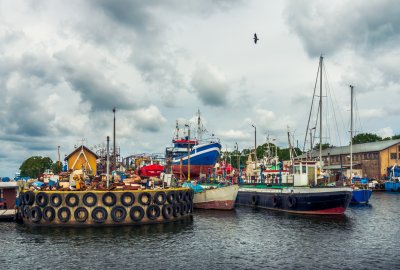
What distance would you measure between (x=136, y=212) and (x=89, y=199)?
471cm

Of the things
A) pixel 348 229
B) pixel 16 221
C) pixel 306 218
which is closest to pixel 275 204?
pixel 306 218

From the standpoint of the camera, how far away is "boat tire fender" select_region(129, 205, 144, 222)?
129ft

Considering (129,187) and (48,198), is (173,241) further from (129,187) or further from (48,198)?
(48,198)

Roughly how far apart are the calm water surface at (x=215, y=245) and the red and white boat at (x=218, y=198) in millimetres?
7963

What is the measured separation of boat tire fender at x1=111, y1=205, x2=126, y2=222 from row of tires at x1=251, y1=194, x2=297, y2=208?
20.5 meters

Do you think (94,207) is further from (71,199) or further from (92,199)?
(71,199)

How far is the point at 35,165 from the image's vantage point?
153 m

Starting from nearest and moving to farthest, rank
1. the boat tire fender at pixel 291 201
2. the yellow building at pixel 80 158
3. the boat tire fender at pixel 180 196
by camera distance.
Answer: the boat tire fender at pixel 180 196 < the boat tire fender at pixel 291 201 < the yellow building at pixel 80 158

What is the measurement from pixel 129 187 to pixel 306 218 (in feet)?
64.6

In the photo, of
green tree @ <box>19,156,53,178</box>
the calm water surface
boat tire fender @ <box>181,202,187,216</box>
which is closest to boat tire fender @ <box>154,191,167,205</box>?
the calm water surface

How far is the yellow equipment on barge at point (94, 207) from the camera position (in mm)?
38625

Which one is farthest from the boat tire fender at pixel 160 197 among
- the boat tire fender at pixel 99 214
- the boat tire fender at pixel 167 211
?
the boat tire fender at pixel 99 214

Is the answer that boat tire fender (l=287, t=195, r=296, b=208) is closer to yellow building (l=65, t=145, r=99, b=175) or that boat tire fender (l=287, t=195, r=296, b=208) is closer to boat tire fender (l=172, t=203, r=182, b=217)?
boat tire fender (l=172, t=203, r=182, b=217)

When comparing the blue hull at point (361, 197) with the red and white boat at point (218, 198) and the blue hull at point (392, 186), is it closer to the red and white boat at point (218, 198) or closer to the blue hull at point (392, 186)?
the red and white boat at point (218, 198)
